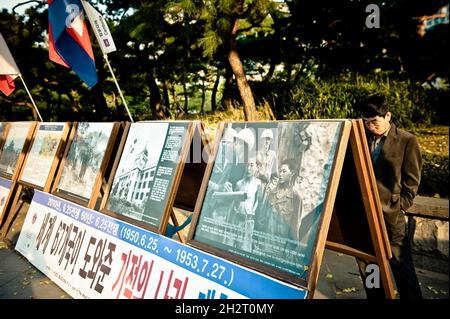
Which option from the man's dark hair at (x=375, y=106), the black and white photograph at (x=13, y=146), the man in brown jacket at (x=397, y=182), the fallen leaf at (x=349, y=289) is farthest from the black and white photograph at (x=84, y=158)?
the fallen leaf at (x=349, y=289)

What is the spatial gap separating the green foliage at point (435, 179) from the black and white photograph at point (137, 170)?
3.72 metres

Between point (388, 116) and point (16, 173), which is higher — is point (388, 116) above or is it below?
above

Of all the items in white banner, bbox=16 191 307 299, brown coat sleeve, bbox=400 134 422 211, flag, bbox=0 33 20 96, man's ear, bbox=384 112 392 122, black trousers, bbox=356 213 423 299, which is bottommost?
white banner, bbox=16 191 307 299

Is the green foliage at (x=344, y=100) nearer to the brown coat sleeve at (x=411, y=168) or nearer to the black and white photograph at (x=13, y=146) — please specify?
the brown coat sleeve at (x=411, y=168)

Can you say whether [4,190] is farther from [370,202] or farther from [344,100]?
[344,100]

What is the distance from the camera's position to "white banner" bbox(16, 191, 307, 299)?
6.33 ft

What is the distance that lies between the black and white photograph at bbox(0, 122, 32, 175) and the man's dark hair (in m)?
A: 4.90

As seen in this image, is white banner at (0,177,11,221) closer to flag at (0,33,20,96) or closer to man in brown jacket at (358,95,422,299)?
flag at (0,33,20,96)

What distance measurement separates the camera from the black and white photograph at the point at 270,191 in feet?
5.90

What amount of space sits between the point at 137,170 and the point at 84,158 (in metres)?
1.10

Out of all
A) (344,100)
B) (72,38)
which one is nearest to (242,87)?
(344,100)

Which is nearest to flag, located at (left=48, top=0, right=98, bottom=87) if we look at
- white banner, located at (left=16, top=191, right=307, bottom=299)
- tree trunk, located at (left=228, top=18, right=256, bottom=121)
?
white banner, located at (left=16, top=191, right=307, bottom=299)

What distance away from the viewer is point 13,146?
5.04 meters
